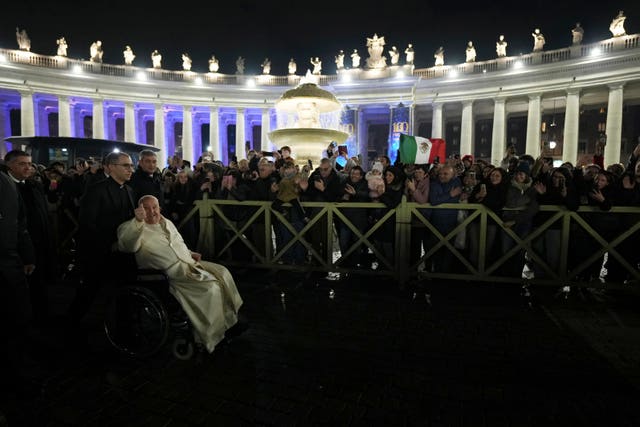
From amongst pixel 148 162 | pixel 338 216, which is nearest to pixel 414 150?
pixel 338 216

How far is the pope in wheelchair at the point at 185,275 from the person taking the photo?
3.87 meters

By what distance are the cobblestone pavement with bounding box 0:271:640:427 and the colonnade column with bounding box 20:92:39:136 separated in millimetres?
38981

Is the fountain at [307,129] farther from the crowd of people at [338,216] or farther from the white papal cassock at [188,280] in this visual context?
the white papal cassock at [188,280]

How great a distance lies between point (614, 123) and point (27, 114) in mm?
50718

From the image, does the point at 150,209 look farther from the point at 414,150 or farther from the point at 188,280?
the point at 414,150

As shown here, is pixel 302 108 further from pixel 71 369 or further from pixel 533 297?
pixel 71 369

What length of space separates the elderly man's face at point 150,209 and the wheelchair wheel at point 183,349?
1.33 m

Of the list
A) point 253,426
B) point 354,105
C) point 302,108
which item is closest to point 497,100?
point 354,105

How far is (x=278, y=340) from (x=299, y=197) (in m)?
3.46

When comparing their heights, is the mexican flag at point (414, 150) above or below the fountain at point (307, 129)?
below

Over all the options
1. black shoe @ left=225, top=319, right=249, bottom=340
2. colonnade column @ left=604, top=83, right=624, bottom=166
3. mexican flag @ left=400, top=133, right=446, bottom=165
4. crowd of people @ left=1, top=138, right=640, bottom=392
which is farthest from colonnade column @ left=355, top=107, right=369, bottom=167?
black shoe @ left=225, top=319, right=249, bottom=340

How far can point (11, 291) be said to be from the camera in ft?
11.3

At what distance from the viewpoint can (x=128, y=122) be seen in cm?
→ 3903

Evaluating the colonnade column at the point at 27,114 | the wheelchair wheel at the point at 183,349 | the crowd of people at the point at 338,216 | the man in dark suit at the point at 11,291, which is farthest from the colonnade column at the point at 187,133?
the wheelchair wheel at the point at 183,349
